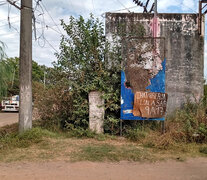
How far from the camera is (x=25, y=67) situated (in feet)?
20.2

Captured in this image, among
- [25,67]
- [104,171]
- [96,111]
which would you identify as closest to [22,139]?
[25,67]


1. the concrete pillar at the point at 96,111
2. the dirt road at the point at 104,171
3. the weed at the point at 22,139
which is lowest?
the dirt road at the point at 104,171

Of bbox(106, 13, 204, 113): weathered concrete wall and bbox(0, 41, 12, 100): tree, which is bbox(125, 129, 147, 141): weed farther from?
bbox(0, 41, 12, 100): tree

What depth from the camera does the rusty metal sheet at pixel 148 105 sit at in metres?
6.63

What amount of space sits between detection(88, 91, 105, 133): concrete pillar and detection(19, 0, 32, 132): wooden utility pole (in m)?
1.95

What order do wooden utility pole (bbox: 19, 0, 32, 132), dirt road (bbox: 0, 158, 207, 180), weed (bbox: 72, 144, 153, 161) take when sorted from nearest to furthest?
dirt road (bbox: 0, 158, 207, 180) → weed (bbox: 72, 144, 153, 161) → wooden utility pole (bbox: 19, 0, 32, 132)

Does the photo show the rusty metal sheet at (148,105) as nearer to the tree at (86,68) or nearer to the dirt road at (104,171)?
the tree at (86,68)

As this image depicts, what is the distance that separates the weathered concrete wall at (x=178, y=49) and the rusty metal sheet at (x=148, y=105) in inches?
90.4

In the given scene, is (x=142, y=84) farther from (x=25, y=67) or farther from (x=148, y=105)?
(x=25, y=67)

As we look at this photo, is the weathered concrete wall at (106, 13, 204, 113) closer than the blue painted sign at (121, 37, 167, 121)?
No

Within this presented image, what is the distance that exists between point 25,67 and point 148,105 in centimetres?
406

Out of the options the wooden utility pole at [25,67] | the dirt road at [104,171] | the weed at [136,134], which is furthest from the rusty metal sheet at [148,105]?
the wooden utility pole at [25,67]

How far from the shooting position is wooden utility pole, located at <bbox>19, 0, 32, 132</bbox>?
20.2 ft

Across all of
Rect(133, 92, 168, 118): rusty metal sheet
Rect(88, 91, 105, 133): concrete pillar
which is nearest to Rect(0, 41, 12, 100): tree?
Rect(88, 91, 105, 133): concrete pillar
